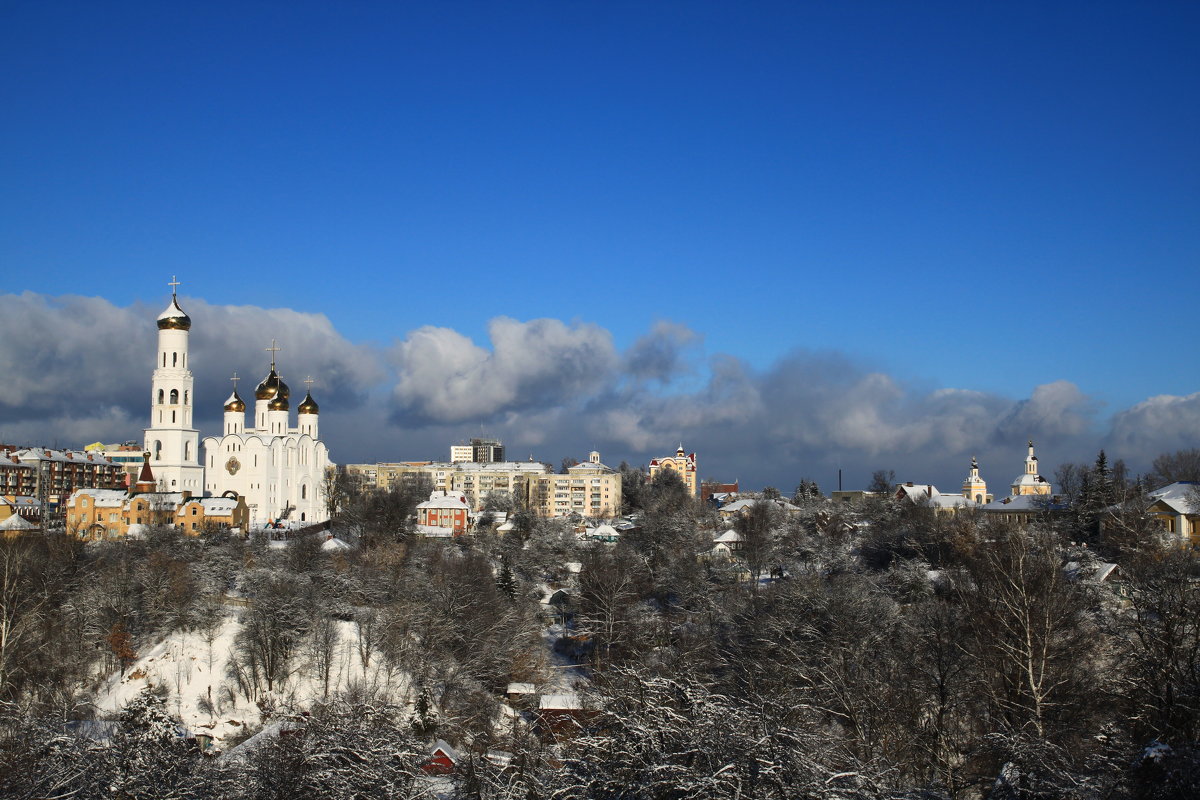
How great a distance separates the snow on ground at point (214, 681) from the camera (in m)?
27.2

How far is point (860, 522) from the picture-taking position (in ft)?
197

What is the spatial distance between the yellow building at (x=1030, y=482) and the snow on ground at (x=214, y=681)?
71.5 m

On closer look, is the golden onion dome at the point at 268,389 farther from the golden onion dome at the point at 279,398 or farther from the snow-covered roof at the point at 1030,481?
the snow-covered roof at the point at 1030,481

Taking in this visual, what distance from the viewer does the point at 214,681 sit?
29.1m

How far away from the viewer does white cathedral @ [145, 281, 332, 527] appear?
58.5 metres

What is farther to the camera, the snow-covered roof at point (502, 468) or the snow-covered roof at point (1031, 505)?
the snow-covered roof at point (502, 468)

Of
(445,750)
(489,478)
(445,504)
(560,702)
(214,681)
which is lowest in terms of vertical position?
(214,681)

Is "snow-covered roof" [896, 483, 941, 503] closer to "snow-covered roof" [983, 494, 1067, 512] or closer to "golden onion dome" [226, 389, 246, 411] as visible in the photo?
"snow-covered roof" [983, 494, 1067, 512]

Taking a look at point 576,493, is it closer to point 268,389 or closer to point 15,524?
point 268,389

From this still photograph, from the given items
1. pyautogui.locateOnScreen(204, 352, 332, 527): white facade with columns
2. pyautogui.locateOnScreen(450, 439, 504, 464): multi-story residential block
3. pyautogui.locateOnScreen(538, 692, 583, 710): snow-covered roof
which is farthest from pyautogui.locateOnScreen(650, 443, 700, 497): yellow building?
pyautogui.locateOnScreen(538, 692, 583, 710): snow-covered roof

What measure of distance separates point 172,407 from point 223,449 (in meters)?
3.62

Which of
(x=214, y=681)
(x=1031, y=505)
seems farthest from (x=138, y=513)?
(x=1031, y=505)

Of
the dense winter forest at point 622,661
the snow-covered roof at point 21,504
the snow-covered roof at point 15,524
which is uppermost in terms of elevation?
the snow-covered roof at point 21,504

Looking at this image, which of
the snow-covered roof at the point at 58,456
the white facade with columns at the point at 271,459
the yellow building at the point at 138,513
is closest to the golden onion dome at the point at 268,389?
the white facade with columns at the point at 271,459
